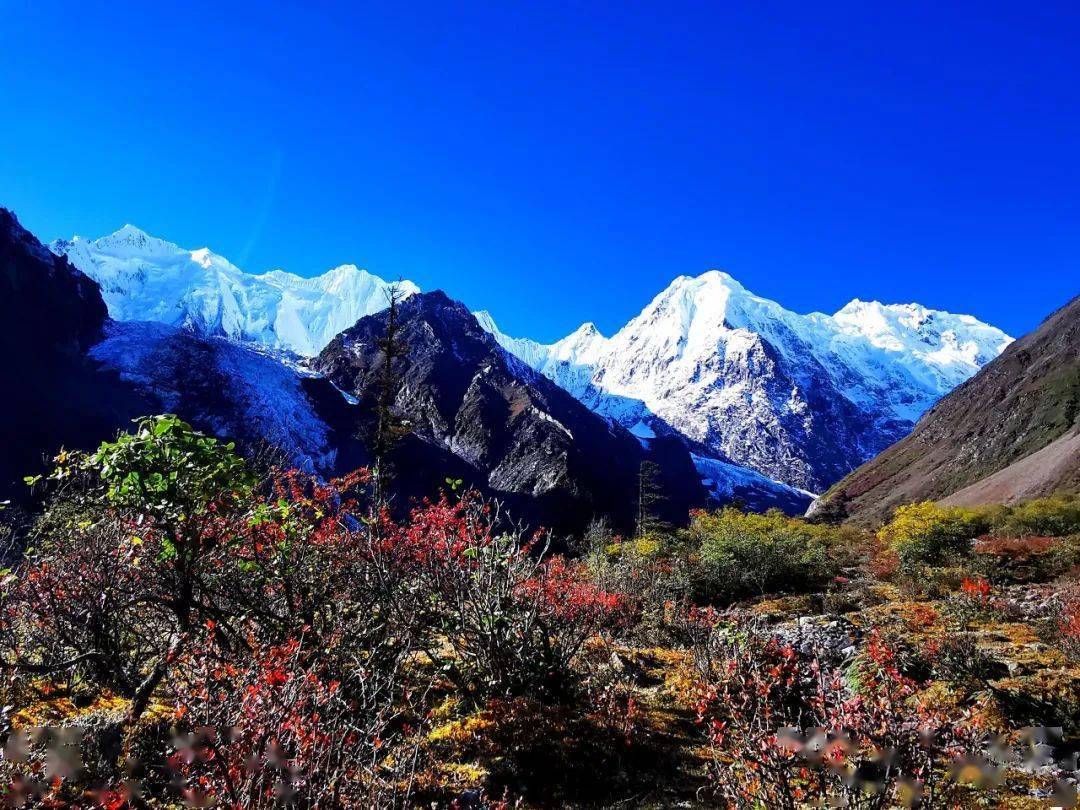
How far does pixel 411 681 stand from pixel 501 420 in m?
109

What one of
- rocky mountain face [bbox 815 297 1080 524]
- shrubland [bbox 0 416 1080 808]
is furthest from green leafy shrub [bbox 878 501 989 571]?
rocky mountain face [bbox 815 297 1080 524]

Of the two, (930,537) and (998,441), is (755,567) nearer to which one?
(930,537)

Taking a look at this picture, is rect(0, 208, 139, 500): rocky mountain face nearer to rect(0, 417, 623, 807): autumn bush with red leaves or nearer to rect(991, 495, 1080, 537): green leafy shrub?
rect(0, 417, 623, 807): autumn bush with red leaves

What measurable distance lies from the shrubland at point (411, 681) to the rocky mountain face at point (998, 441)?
44.0 m

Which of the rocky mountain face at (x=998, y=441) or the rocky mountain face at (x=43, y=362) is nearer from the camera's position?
the rocky mountain face at (x=998, y=441)

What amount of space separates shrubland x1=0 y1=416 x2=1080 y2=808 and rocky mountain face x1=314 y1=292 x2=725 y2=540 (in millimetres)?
75639

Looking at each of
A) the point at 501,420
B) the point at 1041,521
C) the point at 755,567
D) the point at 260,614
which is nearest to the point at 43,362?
the point at 501,420

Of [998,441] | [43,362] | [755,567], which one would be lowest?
[755,567]

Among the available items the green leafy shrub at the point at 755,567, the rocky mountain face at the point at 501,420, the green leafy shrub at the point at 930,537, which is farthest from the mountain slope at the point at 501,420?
the green leafy shrub at the point at 755,567

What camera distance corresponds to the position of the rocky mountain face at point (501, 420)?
9588 centimetres

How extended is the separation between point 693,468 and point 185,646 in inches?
7018

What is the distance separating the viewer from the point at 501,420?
115m

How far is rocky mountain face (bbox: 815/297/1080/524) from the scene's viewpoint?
153 ft

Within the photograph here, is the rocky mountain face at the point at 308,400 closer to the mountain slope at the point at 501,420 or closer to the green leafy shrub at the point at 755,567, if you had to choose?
the mountain slope at the point at 501,420
